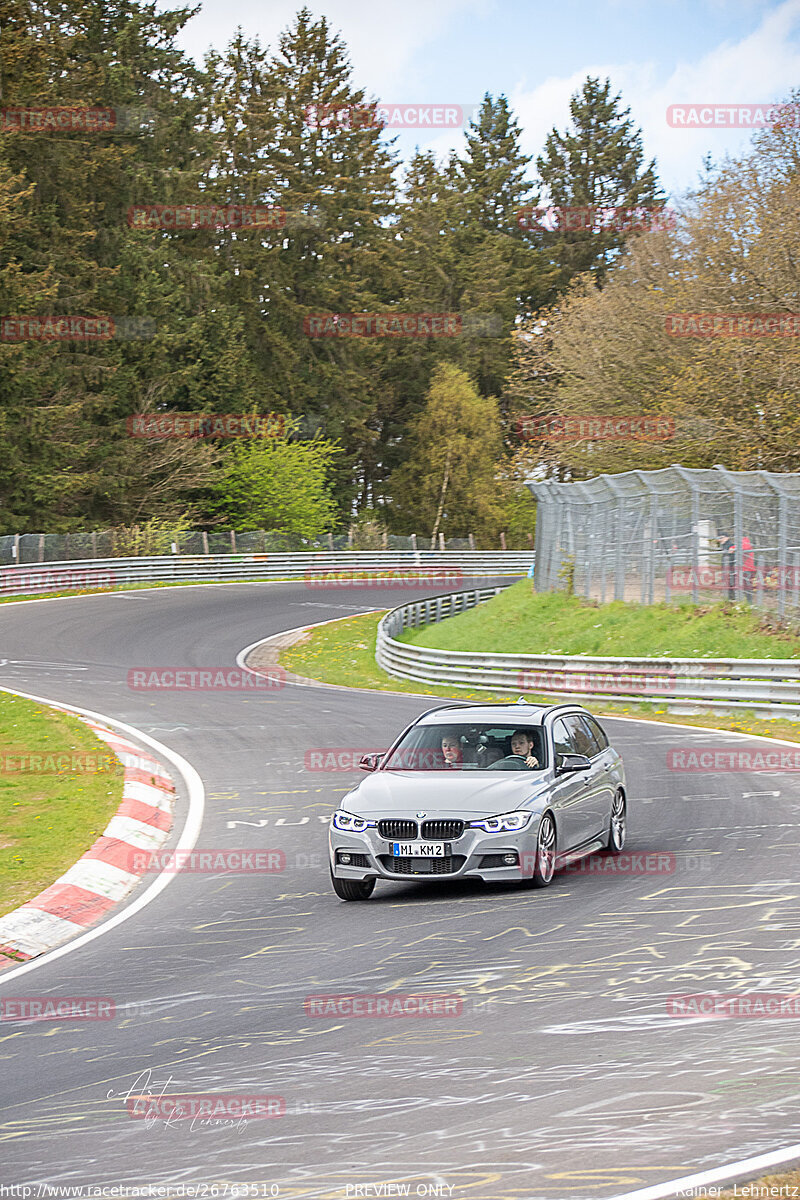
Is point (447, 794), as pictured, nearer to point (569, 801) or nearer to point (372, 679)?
point (569, 801)

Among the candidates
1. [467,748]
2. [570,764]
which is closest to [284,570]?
[467,748]

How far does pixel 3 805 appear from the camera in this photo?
46.4 feet

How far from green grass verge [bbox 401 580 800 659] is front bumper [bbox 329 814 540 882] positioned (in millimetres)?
16431

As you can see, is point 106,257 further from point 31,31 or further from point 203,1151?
point 203,1151

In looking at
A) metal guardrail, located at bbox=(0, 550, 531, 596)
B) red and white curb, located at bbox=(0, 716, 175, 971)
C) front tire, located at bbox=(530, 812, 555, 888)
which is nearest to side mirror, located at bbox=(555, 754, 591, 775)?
front tire, located at bbox=(530, 812, 555, 888)

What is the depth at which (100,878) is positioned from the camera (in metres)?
11.3

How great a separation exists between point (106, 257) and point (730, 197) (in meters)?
36.5

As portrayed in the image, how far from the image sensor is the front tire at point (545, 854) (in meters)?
10.2

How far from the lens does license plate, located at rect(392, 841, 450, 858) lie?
10.0 meters

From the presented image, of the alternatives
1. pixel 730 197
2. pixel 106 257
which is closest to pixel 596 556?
pixel 730 197

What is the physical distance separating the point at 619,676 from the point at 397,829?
16.2 meters

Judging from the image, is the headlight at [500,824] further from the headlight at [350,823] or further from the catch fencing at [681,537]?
the catch fencing at [681,537]

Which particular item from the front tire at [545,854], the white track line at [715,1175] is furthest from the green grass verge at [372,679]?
the white track line at [715,1175]

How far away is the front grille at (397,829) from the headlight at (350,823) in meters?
0.08
